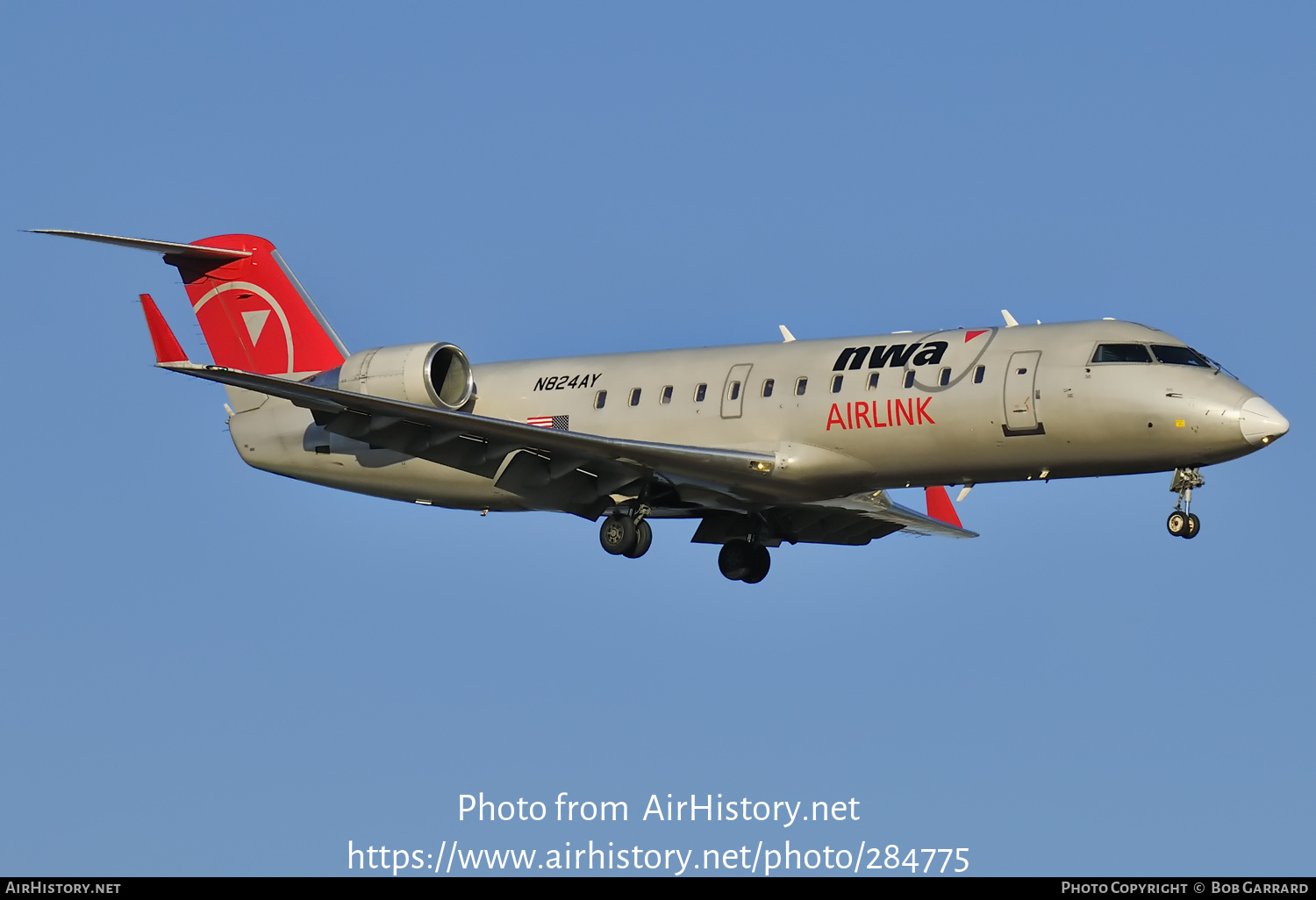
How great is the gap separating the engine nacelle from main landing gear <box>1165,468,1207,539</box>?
36.7 ft

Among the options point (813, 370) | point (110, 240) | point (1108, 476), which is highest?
point (110, 240)

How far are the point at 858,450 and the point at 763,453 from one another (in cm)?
141

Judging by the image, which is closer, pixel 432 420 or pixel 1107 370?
pixel 1107 370

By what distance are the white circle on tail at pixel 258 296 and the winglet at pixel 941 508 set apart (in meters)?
11.2

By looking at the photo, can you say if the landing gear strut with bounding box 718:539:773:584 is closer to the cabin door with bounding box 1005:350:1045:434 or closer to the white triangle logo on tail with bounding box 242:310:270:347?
the cabin door with bounding box 1005:350:1045:434

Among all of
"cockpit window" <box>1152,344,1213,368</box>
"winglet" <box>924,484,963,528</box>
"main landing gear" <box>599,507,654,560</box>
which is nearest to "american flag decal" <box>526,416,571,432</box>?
"main landing gear" <box>599,507,654,560</box>

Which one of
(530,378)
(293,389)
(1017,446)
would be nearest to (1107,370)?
(1017,446)

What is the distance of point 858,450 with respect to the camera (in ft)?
92.6

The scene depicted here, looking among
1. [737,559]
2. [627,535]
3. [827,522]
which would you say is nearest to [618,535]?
[627,535]

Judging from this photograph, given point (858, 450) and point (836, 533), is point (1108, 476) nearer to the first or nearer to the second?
point (858, 450)

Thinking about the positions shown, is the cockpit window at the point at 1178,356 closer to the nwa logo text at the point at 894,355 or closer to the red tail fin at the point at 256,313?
the nwa logo text at the point at 894,355

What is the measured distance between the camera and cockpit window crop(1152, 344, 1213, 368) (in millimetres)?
26922

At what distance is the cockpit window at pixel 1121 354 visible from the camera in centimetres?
2698

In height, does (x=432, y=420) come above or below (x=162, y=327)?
below
